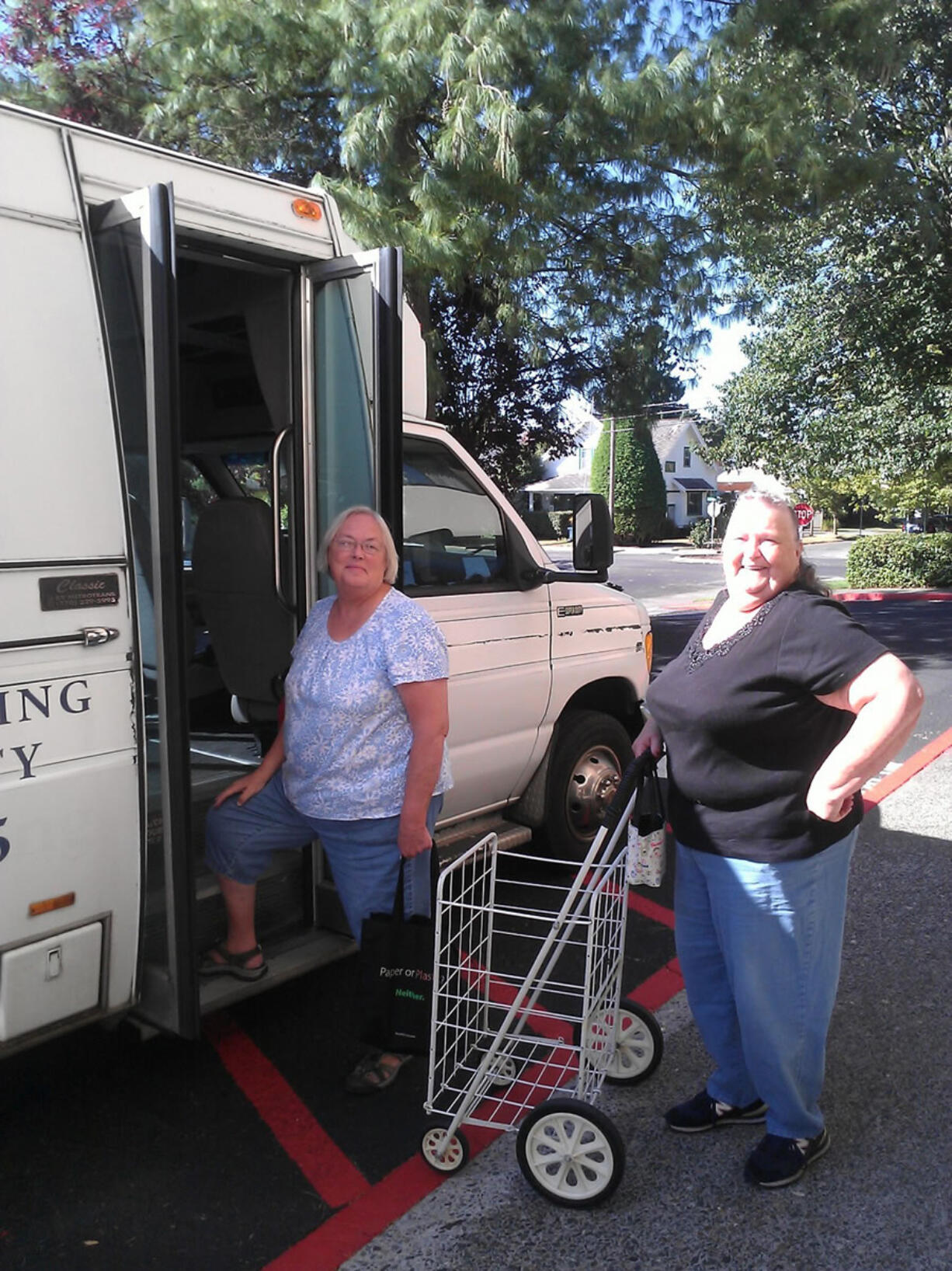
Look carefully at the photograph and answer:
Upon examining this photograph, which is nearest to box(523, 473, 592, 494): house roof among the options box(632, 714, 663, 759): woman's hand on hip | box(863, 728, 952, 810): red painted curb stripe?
box(863, 728, 952, 810): red painted curb stripe

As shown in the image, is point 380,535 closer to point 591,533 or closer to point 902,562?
point 591,533

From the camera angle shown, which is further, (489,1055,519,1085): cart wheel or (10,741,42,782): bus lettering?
(489,1055,519,1085): cart wheel

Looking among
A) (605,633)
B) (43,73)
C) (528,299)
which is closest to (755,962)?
(605,633)

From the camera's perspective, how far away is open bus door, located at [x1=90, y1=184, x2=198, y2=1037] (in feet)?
8.94

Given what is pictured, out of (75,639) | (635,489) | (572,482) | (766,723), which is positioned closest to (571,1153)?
(766,723)

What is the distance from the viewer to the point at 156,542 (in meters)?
2.80

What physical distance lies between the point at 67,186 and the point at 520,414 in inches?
370

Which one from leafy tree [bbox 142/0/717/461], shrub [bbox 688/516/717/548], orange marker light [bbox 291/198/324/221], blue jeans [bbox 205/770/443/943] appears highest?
leafy tree [bbox 142/0/717/461]

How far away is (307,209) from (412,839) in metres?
2.05

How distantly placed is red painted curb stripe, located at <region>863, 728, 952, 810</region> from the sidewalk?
2.86 meters

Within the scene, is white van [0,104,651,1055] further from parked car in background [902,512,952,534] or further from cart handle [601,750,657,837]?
parked car in background [902,512,952,534]

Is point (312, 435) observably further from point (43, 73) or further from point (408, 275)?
point (43, 73)

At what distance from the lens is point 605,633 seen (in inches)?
200

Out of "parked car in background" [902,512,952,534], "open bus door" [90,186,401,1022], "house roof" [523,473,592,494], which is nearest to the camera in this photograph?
"open bus door" [90,186,401,1022]
